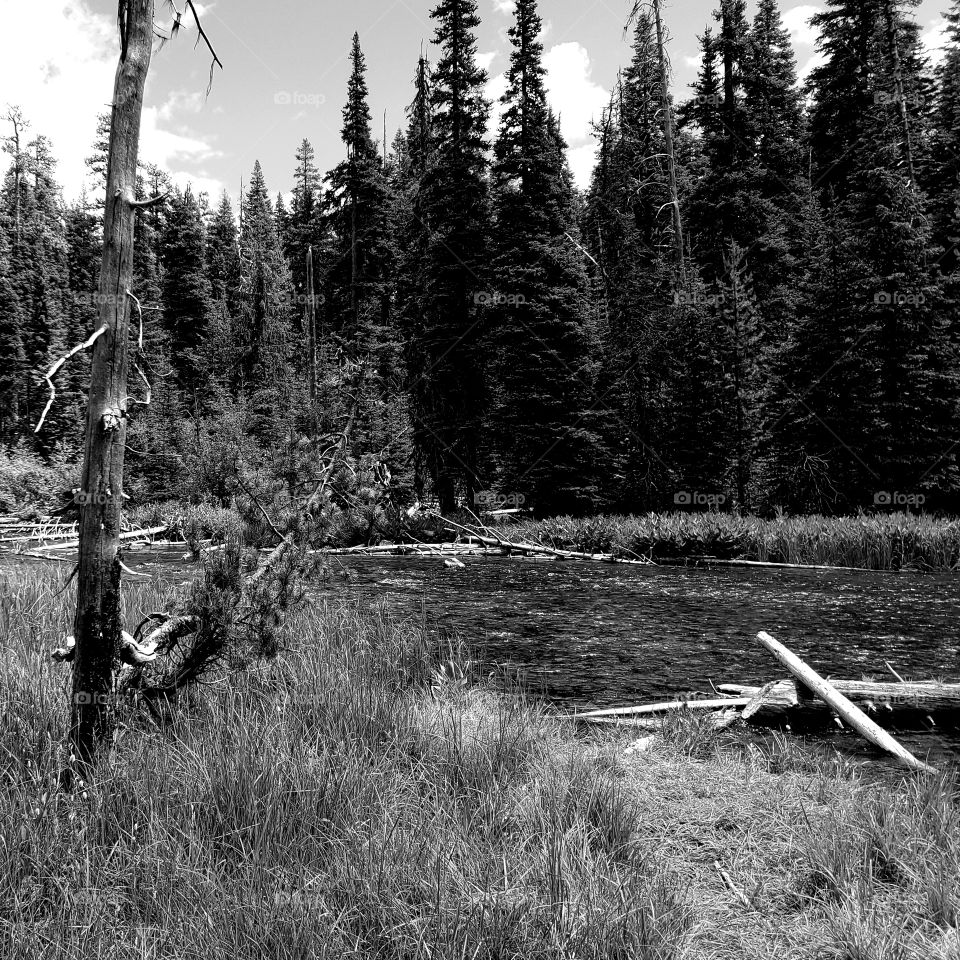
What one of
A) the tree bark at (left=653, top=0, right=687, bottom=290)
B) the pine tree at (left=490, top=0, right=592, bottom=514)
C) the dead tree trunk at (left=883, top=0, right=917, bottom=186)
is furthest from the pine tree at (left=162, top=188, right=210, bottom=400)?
the dead tree trunk at (left=883, top=0, right=917, bottom=186)

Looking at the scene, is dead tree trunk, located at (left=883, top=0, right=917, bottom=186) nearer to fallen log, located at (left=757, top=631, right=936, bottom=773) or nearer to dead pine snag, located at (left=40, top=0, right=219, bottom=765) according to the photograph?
fallen log, located at (left=757, top=631, right=936, bottom=773)

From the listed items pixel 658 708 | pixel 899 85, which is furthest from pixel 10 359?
pixel 658 708

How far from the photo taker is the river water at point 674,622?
7.19 meters

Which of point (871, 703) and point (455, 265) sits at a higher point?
point (455, 265)

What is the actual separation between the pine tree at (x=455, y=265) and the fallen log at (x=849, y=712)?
20749 millimetres

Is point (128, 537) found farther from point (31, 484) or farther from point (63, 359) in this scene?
point (63, 359)

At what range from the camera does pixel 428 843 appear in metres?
2.88

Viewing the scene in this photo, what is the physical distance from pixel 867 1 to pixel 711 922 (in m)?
40.8

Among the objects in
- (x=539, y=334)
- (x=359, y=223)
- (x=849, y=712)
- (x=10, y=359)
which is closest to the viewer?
(x=849, y=712)

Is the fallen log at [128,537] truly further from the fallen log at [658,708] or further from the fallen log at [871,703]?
the fallen log at [871,703]

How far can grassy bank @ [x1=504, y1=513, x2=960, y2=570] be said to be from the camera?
1469cm

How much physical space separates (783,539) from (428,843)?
15.4 meters

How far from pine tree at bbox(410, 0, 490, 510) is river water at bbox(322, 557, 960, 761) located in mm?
10945

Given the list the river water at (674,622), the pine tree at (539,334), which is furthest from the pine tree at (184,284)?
the river water at (674,622)
